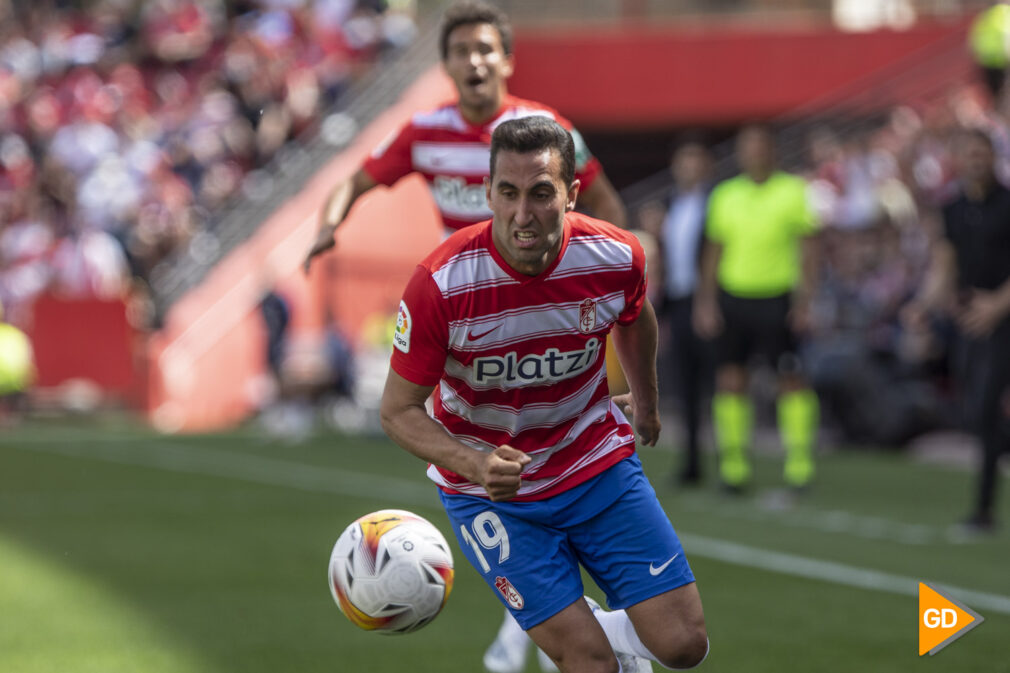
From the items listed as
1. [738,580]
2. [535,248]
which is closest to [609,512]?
[535,248]

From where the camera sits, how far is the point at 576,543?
16.0 ft

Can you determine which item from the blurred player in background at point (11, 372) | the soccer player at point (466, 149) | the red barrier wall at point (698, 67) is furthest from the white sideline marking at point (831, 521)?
the blurred player in background at point (11, 372)

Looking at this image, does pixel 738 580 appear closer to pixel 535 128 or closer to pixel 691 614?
pixel 691 614

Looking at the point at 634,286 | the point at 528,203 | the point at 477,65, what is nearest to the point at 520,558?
the point at 634,286

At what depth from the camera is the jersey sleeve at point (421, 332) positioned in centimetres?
444

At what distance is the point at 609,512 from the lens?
4.82m

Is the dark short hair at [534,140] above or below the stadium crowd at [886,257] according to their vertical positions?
above

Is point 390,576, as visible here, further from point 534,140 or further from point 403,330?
point 534,140

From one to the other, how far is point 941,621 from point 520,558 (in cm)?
261

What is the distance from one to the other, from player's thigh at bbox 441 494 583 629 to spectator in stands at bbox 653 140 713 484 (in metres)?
7.52

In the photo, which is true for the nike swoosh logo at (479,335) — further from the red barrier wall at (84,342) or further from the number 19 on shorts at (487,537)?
the red barrier wall at (84,342)

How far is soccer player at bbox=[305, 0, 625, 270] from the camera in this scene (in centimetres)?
610

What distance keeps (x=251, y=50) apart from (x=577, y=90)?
5.81 meters

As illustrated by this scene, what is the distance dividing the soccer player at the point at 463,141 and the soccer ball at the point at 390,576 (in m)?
1.29
